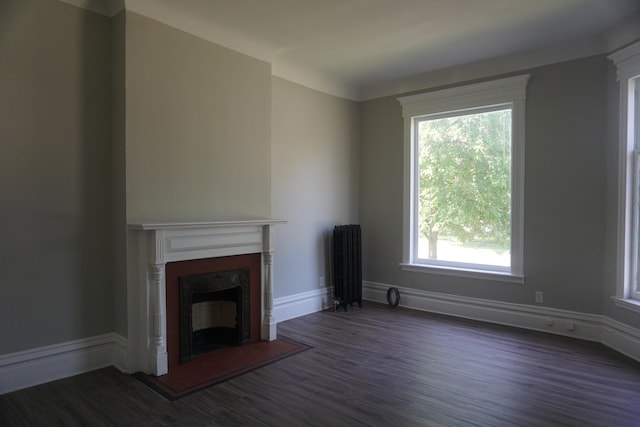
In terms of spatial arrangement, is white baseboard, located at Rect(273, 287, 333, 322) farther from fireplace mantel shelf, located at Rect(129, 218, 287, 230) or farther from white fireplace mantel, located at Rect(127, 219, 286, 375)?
white fireplace mantel, located at Rect(127, 219, 286, 375)

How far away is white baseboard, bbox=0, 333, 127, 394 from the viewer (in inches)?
112

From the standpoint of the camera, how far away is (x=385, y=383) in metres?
3.01

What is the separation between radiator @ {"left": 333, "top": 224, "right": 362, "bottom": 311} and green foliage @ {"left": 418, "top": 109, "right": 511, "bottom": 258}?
0.94 metres

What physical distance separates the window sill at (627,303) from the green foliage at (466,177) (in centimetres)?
115

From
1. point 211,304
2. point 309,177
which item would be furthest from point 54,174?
point 309,177

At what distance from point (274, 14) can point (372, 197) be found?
→ 287 centimetres

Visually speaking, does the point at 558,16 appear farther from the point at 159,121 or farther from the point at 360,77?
the point at 159,121

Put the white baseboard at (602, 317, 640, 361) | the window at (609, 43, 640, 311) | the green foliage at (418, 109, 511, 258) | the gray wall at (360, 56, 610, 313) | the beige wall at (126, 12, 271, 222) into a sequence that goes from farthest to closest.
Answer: the green foliage at (418, 109, 511, 258)
the gray wall at (360, 56, 610, 313)
the window at (609, 43, 640, 311)
the white baseboard at (602, 317, 640, 361)
the beige wall at (126, 12, 271, 222)

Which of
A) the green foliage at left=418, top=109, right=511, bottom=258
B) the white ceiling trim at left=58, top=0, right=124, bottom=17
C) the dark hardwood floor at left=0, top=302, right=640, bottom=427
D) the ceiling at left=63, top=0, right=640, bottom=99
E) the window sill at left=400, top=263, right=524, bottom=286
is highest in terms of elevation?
the ceiling at left=63, top=0, right=640, bottom=99

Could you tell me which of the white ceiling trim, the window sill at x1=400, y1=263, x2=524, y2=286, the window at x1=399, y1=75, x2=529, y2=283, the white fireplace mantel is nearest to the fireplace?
the white fireplace mantel

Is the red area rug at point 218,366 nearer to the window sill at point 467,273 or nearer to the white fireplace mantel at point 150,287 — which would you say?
the white fireplace mantel at point 150,287

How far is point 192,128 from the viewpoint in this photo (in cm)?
355

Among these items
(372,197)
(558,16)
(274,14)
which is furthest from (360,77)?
(558,16)

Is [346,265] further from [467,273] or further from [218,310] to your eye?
[218,310]
